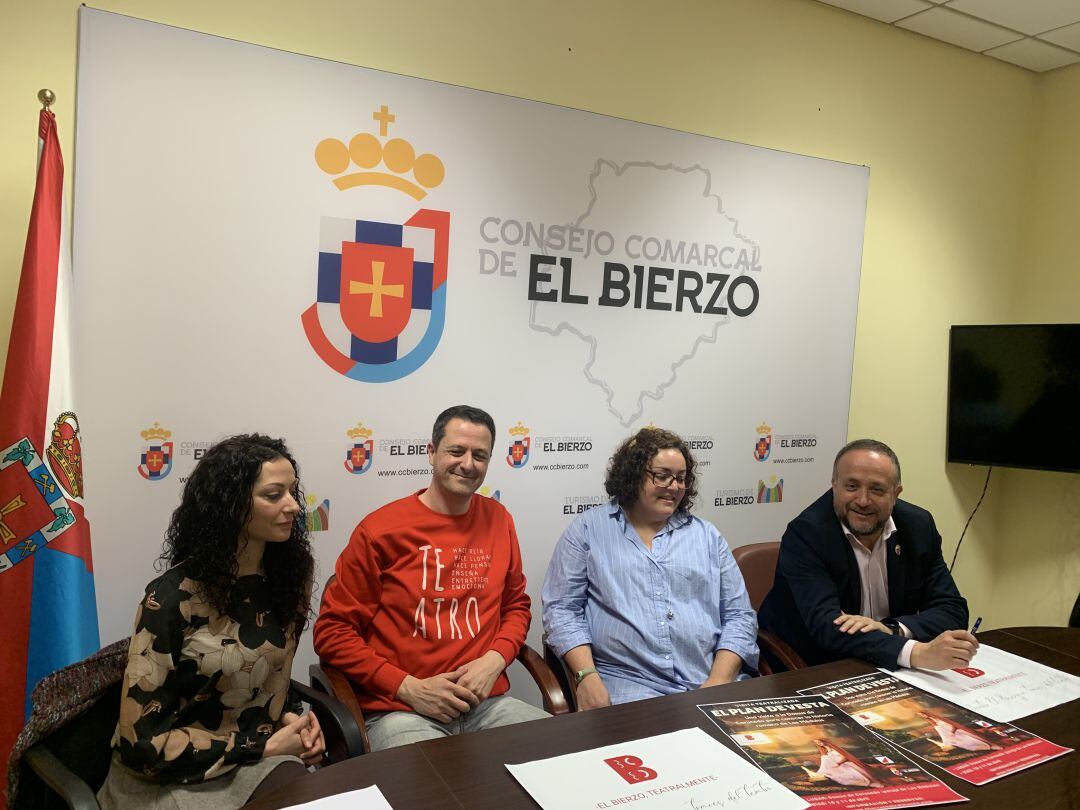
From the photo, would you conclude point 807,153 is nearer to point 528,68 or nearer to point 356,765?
point 528,68

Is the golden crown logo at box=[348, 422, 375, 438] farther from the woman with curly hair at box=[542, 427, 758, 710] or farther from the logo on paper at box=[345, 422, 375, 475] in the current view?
the woman with curly hair at box=[542, 427, 758, 710]

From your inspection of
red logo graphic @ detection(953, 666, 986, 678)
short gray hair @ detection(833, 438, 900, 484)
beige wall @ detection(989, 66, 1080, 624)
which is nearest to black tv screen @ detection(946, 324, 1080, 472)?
beige wall @ detection(989, 66, 1080, 624)

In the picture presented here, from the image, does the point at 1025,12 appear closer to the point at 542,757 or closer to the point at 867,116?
the point at 867,116

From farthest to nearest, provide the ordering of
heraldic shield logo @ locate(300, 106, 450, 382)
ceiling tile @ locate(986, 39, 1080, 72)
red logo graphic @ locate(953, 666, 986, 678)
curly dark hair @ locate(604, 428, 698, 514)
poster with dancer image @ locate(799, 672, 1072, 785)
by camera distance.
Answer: ceiling tile @ locate(986, 39, 1080, 72)
heraldic shield logo @ locate(300, 106, 450, 382)
curly dark hair @ locate(604, 428, 698, 514)
red logo graphic @ locate(953, 666, 986, 678)
poster with dancer image @ locate(799, 672, 1072, 785)

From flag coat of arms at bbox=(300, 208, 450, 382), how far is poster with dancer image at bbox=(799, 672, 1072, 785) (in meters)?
1.64

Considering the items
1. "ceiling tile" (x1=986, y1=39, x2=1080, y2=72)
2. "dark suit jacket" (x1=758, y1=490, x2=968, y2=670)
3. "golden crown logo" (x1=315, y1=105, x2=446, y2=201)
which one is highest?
"ceiling tile" (x1=986, y1=39, x2=1080, y2=72)

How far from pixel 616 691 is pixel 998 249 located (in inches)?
131

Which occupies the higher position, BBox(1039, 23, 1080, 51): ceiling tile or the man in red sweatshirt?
BBox(1039, 23, 1080, 51): ceiling tile

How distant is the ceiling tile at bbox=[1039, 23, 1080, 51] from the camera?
11.9ft

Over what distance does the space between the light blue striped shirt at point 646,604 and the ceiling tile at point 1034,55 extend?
120 inches

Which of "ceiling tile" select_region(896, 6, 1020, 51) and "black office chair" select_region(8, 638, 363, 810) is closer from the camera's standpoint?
"black office chair" select_region(8, 638, 363, 810)

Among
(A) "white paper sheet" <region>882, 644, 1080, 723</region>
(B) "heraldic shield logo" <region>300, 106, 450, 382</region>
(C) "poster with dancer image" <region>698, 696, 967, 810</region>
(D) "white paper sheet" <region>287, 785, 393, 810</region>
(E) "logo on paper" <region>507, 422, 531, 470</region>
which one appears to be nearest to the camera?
(D) "white paper sheet" <region>287, 785, 393, 810</region>

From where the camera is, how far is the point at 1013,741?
1678 mm

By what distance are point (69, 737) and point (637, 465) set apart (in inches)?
63.8
